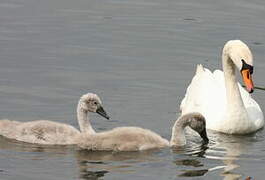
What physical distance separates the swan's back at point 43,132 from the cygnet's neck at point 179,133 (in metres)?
1.16

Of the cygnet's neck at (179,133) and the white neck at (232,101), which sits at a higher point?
the white neck at (232,101)

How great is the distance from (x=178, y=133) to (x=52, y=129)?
153cm

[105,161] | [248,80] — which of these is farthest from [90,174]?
[248,80]

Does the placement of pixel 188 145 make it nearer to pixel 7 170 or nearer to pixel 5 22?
pixel 7 170

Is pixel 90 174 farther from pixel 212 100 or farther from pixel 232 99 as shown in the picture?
pixel 212 100

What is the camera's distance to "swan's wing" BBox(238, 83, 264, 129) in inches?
592

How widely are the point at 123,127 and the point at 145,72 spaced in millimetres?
3494

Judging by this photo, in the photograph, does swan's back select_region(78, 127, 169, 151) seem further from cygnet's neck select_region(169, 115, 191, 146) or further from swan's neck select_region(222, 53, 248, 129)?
swan's neck select_region(222, 53, 248, 129)

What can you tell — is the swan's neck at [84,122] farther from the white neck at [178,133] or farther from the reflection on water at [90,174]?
the reflection on water at [90,174]

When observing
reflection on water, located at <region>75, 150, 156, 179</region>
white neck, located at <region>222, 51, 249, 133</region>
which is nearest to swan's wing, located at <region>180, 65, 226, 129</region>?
white neck, located at <region>222, 51, 249, 133</region>

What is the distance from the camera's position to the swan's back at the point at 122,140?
13.2 metres

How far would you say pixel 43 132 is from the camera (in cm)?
1341

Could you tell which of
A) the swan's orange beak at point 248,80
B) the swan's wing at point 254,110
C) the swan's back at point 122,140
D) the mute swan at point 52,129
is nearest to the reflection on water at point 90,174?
the swan's back at point 122,140

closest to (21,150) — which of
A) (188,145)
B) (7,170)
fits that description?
(7,170)
